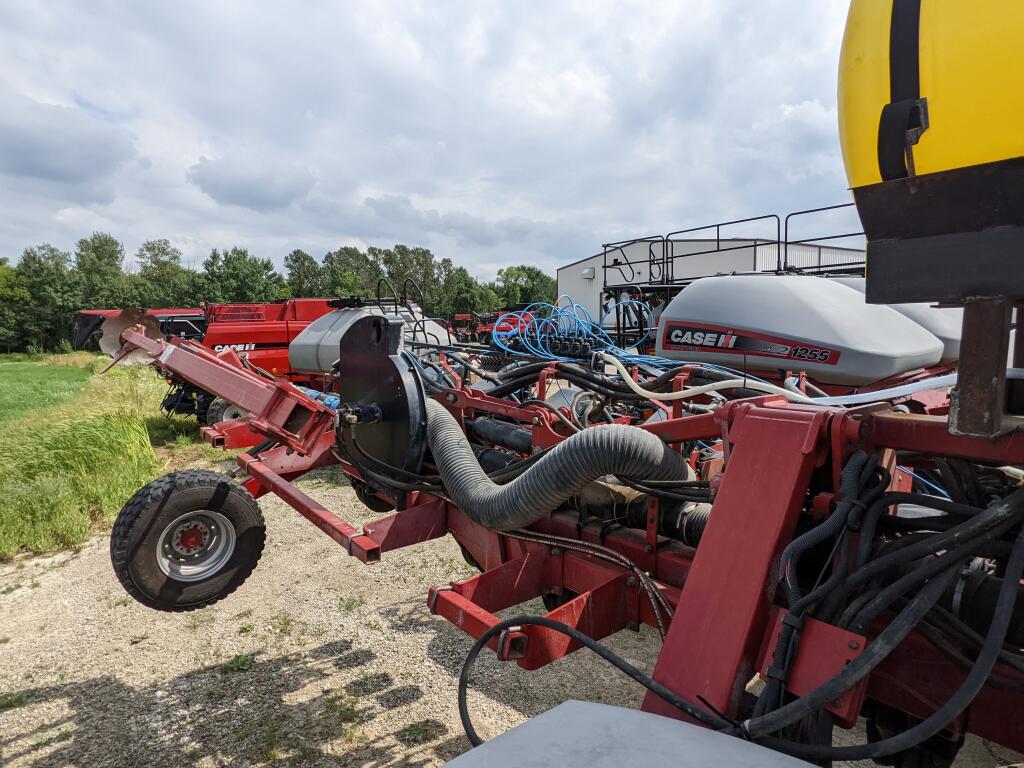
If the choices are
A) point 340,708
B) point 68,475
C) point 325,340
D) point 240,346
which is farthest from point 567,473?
point 240,346

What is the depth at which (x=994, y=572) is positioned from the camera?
1638 millimetres

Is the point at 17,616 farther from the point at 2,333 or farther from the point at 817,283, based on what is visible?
the point at 2,333

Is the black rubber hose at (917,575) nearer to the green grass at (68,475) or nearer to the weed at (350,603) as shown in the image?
the weed at (350,603)

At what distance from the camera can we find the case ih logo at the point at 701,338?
3.48 meters

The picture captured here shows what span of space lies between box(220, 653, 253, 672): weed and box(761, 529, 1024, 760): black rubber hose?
3.13 meters

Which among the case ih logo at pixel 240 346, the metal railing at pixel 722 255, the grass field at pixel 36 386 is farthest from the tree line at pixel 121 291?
the case ih logo at pixel 240 346

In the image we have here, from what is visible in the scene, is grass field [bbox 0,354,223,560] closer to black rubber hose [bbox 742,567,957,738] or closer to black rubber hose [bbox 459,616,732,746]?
black rubber hose [bbox 459,616,732,746]

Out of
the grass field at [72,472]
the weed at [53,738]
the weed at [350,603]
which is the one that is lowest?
the weed at [53,738]

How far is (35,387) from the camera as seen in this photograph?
24.0 metres

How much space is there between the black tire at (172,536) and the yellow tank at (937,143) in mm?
2961

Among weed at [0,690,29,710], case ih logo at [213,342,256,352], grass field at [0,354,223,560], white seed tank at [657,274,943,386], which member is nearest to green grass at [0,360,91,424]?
case ih logo at [213,342,256,352]

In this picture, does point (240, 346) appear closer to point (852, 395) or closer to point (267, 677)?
point (267, 677)

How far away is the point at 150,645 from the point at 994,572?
164 inches

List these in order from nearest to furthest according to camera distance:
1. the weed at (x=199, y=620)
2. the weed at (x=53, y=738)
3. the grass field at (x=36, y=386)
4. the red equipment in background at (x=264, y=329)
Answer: the weed at (x=53, y=738)
the weed at (x=199, y=620)
the red equipment in background at (x=264, y=329)
the grass field at (x=36, y=386)
